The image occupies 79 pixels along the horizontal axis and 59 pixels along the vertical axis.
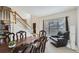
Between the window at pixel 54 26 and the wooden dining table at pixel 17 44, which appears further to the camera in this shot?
the window at pixel 54 26

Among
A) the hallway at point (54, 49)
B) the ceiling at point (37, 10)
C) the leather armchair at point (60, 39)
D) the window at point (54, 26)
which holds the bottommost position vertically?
the hallway at point (54, 49)

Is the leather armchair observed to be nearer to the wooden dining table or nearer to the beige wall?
the beige wall

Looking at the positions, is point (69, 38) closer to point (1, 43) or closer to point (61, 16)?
point (61, 16)

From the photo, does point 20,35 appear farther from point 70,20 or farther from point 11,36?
point 70,20

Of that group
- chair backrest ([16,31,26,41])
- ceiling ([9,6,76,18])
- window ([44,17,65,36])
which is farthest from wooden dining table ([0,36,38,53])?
ceiling ([9,6,76,18])

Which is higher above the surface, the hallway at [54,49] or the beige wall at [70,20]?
the beige wall at [70,20]

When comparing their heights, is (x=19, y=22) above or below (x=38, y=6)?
below

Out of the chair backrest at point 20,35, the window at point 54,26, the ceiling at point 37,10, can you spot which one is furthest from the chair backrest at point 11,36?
the window at point 54,26

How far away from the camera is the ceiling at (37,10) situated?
1.97m

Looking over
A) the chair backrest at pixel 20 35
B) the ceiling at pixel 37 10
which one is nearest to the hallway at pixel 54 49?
the chair backrest at pixel 20 35

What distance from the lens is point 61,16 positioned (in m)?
1.98

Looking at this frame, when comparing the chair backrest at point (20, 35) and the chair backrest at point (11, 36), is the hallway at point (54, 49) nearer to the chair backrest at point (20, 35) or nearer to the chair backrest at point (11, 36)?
the chair backrest at point (20, 35)

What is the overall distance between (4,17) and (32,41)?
63cm
